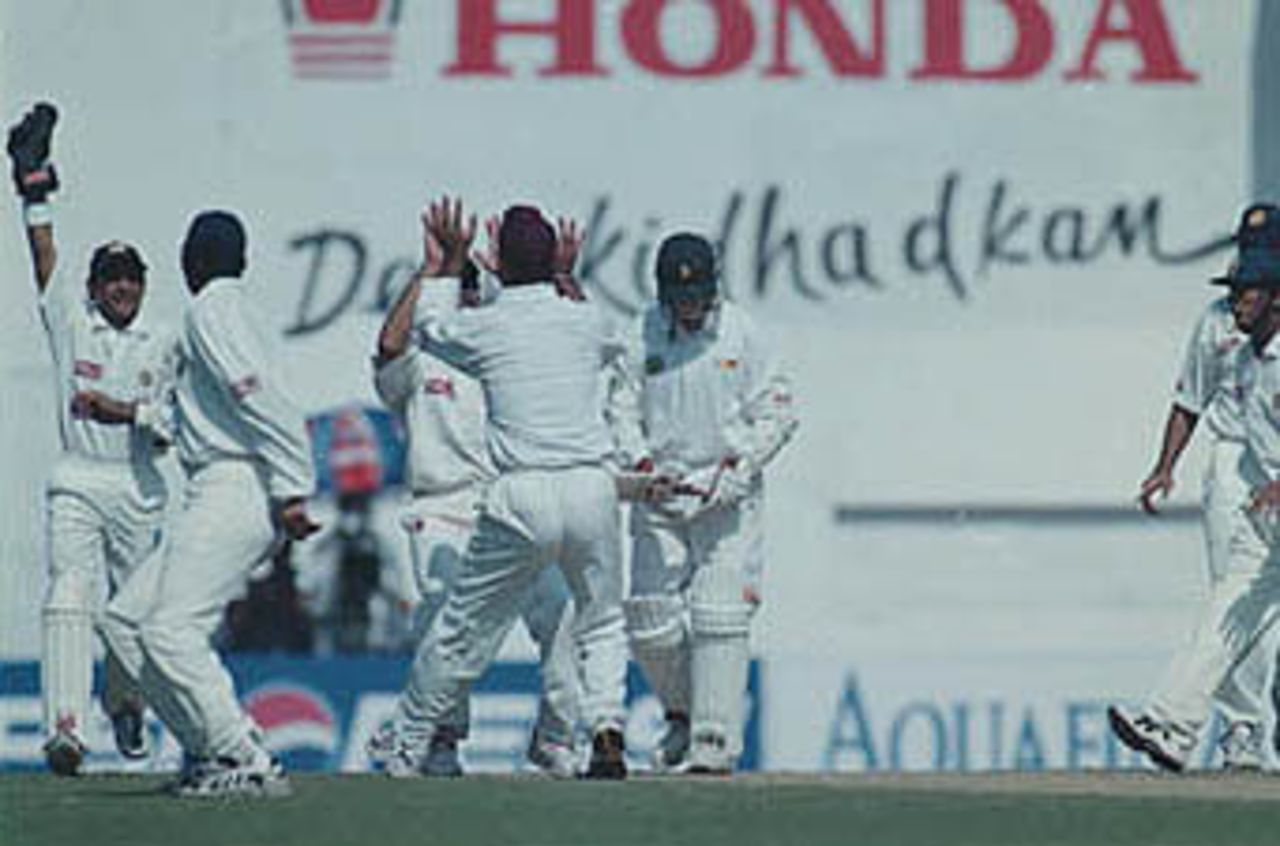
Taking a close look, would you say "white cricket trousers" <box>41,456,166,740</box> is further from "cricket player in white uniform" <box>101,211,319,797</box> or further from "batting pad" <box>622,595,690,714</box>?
"cricket player in white uniform" <box>101,211,319,797</box>

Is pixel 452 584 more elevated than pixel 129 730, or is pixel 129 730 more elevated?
pixel 452 584

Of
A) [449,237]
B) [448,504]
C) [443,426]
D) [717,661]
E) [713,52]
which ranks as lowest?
[717,661]

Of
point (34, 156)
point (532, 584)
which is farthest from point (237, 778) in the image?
point (34, 156)

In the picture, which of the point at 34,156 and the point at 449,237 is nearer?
the point at 449,237

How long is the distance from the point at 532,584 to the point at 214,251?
2216 mm

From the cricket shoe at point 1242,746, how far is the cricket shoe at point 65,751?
4.32 m

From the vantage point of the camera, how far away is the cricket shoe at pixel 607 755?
19875 millimetres

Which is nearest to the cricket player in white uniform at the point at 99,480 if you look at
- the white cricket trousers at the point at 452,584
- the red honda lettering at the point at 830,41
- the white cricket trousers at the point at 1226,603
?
the white cricket trousers at the point at 452,584

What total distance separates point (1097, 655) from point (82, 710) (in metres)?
5.71

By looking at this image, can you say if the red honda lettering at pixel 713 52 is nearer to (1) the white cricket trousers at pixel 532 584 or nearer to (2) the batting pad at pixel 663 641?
(2) the batting pad at pixel 663 641

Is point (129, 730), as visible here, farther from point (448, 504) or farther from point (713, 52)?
point (713, 52)

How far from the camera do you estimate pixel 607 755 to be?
19.9m

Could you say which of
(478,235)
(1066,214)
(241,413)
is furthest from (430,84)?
(241,413)

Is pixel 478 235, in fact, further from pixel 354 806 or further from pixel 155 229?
pixel 354 806
